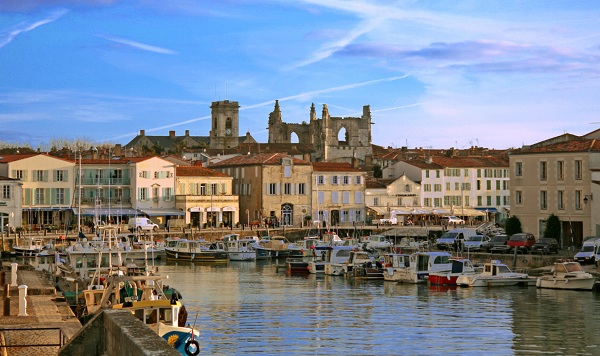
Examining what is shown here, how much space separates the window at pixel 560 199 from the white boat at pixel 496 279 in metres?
12.3

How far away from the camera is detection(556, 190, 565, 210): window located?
59969 mm

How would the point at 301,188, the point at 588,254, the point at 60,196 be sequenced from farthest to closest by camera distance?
1. the point at 301,188
2. the point at 60,196
3. the point at 588,254

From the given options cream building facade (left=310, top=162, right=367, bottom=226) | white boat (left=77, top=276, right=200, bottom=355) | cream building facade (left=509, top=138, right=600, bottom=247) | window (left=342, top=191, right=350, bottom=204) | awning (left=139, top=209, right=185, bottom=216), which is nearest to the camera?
white boat (left=77, top=276, right=200, bottom=355)

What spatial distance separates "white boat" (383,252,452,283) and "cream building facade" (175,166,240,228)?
37.7m

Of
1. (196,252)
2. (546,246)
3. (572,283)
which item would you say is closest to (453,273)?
(572,283)

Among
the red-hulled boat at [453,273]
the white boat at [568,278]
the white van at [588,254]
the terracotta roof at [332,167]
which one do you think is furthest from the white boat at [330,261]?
the terracotta roof at [332,167]

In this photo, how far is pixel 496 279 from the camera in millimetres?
47906

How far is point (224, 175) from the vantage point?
303ft

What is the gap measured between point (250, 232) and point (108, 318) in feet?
226

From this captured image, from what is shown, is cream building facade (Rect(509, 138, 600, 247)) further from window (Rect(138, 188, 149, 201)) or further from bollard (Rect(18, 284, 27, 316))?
bollard (Rect(18, 284, 27, 316))

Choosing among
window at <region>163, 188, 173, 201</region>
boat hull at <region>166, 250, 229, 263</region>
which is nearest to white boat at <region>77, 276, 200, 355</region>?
boat hull at <region>166, 250, 229, 263</region>

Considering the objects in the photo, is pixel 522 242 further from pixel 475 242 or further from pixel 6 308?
pixel 6 308

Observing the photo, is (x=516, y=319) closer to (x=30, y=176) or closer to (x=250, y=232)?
(x=250, y=232)

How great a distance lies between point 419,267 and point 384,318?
15.4 meters
